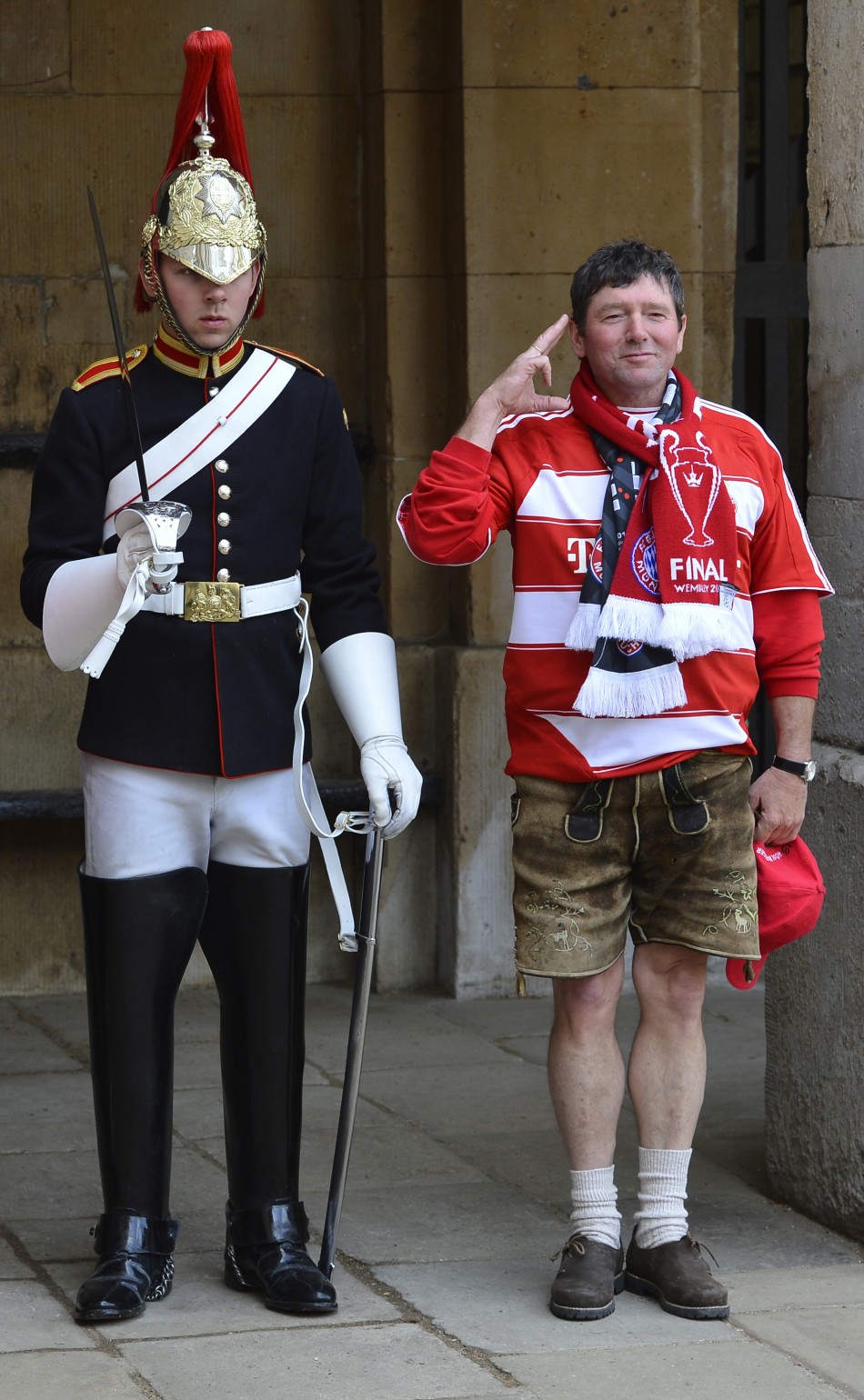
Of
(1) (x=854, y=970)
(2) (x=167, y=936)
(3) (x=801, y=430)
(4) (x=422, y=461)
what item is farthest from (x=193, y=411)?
(3) (x=801, y=430)

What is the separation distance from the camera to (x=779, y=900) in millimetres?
3793

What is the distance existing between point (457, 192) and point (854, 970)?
9.15 ft

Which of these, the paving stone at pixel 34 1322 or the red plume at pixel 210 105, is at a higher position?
the red plume at pixel 210 105

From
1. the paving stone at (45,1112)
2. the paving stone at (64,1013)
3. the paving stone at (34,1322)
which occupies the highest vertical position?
the paving stone at (34,1322)

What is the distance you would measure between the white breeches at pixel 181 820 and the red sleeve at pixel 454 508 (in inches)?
18.4

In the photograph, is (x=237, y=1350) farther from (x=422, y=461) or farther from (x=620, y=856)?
(x=422, y=461)

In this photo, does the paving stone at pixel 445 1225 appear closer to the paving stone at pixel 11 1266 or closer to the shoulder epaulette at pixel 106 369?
the paving stone at pixel 11 1266

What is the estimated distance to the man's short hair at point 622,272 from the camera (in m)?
3.65

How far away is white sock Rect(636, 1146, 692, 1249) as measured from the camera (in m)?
3.76

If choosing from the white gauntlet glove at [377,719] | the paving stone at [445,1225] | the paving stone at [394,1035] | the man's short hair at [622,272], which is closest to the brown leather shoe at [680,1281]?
the paving stone at [445,1225]

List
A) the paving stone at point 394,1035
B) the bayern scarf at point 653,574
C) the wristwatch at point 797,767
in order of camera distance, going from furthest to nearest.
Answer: the paving stone at point 394,1035
the wristwatch at point 797,767
the bayern scarf at point 653,574

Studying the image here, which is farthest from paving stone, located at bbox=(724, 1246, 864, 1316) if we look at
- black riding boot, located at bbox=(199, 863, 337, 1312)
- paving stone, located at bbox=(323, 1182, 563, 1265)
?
black riding boot, located at bbox=(199, 863, 337, 1312)

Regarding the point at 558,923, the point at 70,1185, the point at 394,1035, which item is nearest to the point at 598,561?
the point at 558,923

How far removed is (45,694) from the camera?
20.0ft
